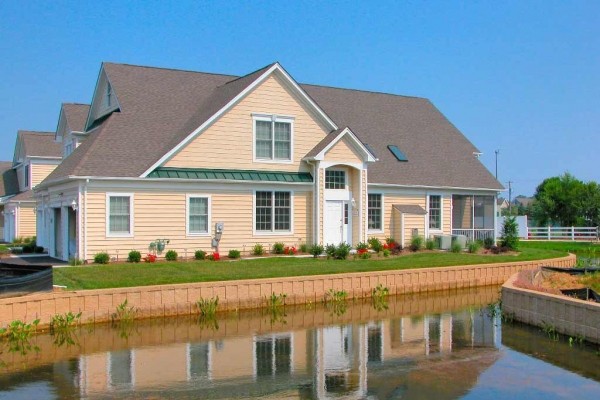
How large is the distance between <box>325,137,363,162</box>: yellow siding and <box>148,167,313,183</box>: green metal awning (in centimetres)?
130

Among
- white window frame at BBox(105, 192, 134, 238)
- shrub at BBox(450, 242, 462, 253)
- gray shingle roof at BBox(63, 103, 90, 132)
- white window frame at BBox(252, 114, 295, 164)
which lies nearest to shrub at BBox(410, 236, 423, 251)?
shrub at BBox(450, 242, 462, 253)

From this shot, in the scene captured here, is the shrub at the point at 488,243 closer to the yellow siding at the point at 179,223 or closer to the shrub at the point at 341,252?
the shrub at the point at 341,252

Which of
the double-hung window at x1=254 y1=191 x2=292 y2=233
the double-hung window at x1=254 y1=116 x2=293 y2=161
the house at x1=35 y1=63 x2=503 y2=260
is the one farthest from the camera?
the double-hung window at x1=254 y1=116 x2=293 y2=161

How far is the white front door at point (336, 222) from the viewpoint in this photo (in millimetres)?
28984

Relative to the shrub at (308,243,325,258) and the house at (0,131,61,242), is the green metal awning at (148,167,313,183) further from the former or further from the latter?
the house at (0,131,61,242)

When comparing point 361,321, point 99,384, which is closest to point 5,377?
point 99,384

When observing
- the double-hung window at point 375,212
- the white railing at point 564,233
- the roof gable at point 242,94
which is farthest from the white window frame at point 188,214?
the white railing at point 564,233

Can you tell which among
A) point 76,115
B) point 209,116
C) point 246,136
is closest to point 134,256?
point 209,116

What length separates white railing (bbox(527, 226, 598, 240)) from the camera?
5012cm

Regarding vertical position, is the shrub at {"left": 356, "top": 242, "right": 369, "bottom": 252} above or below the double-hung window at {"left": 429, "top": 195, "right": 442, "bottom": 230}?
below

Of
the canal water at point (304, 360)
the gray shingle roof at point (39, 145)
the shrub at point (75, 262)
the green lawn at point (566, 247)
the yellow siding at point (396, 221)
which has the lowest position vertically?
the canal water at point (304, 360)

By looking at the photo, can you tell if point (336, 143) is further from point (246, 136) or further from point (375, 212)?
point (375, 212)

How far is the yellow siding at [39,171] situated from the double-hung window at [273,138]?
21.6m

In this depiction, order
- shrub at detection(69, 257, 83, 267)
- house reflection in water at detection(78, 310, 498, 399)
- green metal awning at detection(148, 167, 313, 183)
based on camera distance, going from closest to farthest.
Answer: house reflection in water at detection(78, 310, 498, 399) < shrub at detection(69, 257, 83, 267) < green metal awning at detection(148, 167, 313, 183)
